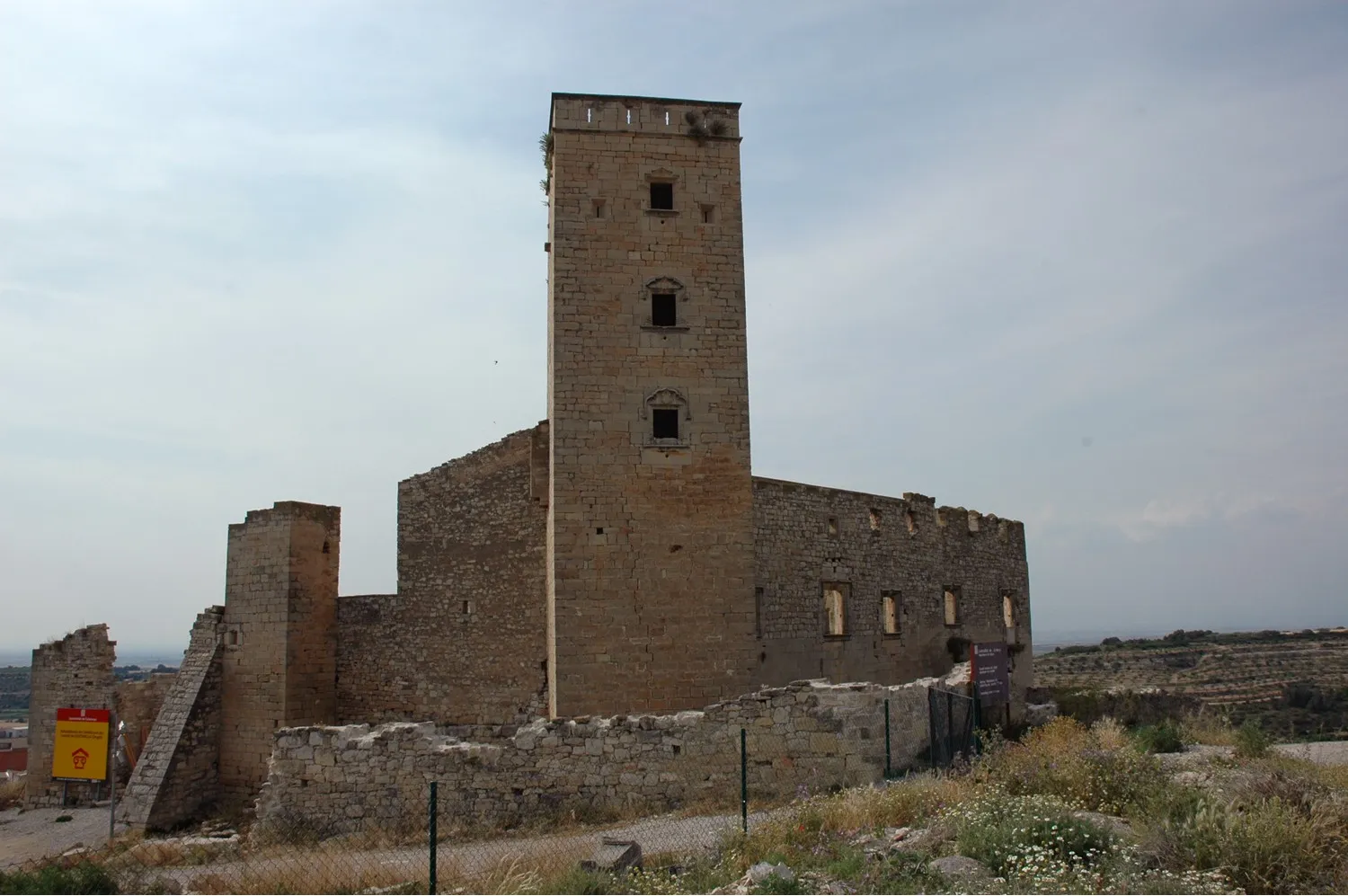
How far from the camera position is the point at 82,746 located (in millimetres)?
20672

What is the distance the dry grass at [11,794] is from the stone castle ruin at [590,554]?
5402 millimetres

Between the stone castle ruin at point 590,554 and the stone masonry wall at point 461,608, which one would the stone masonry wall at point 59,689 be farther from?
the stone masonry wall at point 461,608

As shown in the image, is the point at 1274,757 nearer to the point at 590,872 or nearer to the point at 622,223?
the point at 590,872

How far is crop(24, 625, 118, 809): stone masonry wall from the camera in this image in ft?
69.2

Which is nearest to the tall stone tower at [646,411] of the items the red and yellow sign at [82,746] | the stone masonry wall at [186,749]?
the stone masonry wall at [186,749]

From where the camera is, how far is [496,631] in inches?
775

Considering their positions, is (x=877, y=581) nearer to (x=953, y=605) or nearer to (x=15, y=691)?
(x=953, y=605)

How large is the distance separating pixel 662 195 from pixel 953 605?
13461 mm

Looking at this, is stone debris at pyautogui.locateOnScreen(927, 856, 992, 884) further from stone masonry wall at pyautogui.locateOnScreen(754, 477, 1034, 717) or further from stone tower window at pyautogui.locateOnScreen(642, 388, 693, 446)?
stone masonry wall at pyautogui.locateOnScreen(754, 477, 1034, 717)

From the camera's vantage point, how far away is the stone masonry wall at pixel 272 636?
1928 centimetres

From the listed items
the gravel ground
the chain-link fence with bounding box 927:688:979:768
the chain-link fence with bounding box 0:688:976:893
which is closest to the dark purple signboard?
the chain-link fence with bounding box 927:688:979:768

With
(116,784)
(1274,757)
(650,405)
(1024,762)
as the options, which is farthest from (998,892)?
(116,784)

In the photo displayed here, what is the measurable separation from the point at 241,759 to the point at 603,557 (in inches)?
323

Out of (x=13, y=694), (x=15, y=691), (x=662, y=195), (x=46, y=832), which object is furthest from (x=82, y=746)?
(x=15, y=691)
